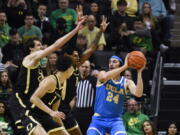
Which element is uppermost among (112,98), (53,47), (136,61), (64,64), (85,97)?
(53,47)

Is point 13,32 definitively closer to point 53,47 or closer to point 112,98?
point 112,98

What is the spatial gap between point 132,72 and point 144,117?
1841mm

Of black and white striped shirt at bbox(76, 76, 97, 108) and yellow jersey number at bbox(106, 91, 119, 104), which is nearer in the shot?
yellow jersey number at bbox(106, 91, 119, 104)

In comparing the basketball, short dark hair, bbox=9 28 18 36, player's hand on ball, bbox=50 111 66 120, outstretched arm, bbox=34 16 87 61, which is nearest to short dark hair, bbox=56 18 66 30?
short dark hair, bbox=9 28 18 36

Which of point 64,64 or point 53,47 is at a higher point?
point 53,47

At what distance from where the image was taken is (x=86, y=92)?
52.8 ft

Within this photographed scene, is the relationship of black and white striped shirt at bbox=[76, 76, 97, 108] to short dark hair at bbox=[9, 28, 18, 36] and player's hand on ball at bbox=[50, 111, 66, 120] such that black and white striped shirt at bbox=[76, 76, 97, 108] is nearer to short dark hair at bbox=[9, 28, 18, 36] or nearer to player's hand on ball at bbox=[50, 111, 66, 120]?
short dark hair at bbox=[9, 28, 18, 36]

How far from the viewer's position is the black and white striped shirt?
16.0 m

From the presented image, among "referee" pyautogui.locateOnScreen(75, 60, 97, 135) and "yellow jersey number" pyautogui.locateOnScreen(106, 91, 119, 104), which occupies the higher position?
"yellow jersey number" pyautogui.locateOnScreen(106, 91, 119, 104)

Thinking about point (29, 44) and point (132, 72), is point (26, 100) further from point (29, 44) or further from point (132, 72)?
point (132, 72)

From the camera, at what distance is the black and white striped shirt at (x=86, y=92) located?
630 inches

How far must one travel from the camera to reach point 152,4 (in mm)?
19969

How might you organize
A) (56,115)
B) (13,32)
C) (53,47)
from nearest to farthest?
1. (56,115)
2. (53,47)
3. (13,32)

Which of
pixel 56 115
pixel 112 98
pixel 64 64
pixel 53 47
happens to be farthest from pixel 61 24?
pixel 56 115
